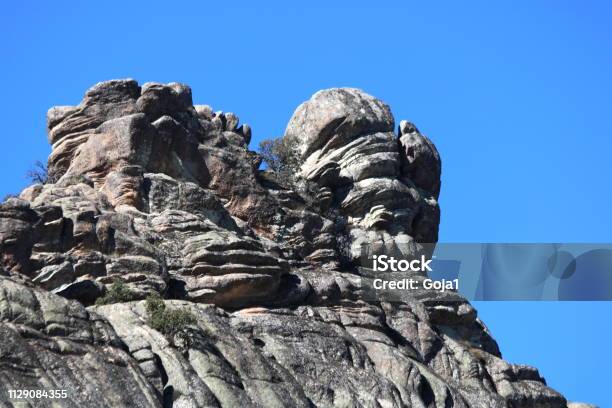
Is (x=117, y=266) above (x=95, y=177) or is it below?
below

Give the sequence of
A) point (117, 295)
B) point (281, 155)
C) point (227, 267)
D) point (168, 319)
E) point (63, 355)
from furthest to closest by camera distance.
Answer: point (281, 155)
point (227, 267)
point (117, 295)
point (168, 319)
point (63, 355)

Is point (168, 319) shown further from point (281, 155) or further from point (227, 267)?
point (281, 155)

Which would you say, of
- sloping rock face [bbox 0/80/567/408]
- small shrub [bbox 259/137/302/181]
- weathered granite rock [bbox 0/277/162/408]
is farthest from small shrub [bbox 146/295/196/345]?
small shrub [bbox 259/137/302/181]

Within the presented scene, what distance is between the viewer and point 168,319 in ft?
183

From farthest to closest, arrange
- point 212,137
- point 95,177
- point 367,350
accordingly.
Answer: point 212,137
point 95,177
point 367,350

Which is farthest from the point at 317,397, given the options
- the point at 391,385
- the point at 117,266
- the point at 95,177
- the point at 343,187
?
the point at 343,187

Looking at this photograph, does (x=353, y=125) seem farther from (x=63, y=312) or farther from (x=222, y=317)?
(x=63, y=312)

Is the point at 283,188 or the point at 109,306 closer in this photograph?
the point at 109,306

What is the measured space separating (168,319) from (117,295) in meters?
2.57

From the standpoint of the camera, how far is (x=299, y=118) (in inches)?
3162

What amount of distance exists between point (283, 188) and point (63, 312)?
21.5 meters

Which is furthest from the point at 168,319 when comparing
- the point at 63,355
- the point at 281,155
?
the point at 281,155

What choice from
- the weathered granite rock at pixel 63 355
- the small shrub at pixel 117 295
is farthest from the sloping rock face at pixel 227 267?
the small shrub at pixel 117 295

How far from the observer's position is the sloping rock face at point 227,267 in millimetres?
52656
